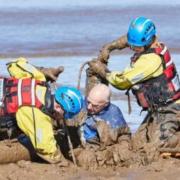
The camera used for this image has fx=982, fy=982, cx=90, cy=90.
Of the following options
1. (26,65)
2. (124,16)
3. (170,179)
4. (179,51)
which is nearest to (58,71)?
(26,65)

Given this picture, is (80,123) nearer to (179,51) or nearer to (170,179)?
(170,179)

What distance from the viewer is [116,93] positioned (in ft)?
49.7

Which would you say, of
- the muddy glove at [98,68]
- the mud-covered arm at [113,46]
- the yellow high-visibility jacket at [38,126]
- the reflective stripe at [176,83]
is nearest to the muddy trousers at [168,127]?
the reflective stripe at [176,83]

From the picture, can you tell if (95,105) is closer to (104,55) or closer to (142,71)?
(142,71)

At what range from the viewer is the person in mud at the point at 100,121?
425 inches

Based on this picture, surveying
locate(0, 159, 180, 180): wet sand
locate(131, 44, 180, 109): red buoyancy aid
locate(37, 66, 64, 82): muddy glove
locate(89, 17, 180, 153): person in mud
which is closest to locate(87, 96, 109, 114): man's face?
locate(89, 17, 180, 153): person in mud

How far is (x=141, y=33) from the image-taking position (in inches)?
427

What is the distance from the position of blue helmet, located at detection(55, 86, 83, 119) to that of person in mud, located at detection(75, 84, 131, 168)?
0.41 meters

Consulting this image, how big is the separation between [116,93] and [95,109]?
4298 mm

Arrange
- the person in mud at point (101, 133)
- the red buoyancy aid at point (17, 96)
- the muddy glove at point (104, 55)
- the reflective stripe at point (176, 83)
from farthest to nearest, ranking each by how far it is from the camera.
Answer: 1. the muddy glove at point (104, 55)
2. the reflective stripe at point (176, 83)
3. the person in mud at point (101, 133)
4. the red buoyancy aid at point (17, 96)

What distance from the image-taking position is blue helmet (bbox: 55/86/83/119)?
10148 mm

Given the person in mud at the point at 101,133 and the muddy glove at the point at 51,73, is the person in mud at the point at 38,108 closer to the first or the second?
the person in mud at the point at 101,133

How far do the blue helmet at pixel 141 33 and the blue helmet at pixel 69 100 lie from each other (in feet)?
3.50

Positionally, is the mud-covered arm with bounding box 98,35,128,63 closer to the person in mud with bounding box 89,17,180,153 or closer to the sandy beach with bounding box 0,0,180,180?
the person in mud with bounding box 89,17,180,153
